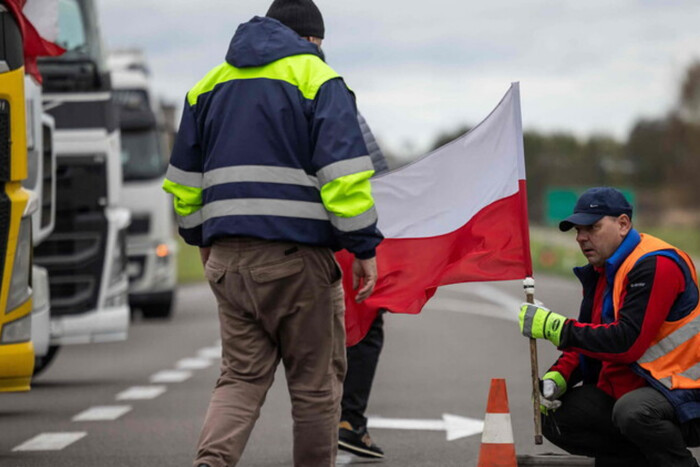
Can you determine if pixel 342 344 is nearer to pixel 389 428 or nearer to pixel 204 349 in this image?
pixel 389 428

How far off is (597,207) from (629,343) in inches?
24.0

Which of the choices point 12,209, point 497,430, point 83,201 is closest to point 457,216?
point 497,430

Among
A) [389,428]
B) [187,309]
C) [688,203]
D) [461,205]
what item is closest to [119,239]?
[389,428]

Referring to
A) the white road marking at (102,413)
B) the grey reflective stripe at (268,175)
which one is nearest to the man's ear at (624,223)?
the grey reflective stripe at (268,175)

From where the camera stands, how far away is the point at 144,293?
22.3m

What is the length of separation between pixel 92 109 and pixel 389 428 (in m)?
4.79

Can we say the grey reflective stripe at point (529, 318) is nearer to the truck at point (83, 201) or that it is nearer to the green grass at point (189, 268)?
the truck at point (83, 201)

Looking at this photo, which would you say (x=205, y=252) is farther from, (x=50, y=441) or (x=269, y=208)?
(x=50, y=441)

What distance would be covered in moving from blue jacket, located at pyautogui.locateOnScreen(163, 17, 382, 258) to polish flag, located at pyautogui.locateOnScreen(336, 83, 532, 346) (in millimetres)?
1287

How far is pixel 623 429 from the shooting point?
247 inches

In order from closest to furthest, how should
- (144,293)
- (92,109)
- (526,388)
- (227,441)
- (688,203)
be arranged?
(227,441) < (526,388) < (92,109) < (144,293) < (688,203)

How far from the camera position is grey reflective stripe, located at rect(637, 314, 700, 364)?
6312 mm

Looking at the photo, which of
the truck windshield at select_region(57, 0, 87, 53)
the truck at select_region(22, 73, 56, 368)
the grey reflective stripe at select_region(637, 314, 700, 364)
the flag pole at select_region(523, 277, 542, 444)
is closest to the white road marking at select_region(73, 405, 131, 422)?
the truck at select_region(22, 73, 56, 368)

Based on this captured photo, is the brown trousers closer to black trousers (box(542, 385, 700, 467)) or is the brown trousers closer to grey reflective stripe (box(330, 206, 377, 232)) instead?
grey reflective stripe (box(330, 206, 377, 232))
